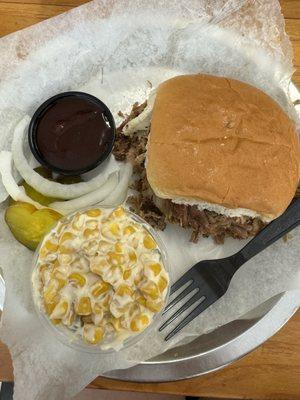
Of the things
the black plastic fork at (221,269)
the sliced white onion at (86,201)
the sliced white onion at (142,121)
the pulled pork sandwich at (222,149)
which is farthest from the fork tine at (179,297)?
the sliced white onion at (142,121)

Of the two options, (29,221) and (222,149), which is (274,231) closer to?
(222,149)

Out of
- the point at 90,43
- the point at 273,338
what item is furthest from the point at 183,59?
the point at 273,338

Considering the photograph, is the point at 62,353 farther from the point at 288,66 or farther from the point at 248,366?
the point at 288,66

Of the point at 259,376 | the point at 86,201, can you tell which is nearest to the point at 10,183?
the point at 86,201

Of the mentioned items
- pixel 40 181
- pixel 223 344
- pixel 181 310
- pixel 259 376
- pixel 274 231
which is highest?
pixel 40 181

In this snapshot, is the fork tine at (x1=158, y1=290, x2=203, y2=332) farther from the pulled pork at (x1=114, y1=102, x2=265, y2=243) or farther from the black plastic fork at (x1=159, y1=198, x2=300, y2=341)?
the pulled pork at (x1=114, y1=102, x2=265, y2=243)

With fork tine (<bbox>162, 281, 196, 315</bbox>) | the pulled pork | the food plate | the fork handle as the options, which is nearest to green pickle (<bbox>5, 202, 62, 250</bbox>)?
the food plate

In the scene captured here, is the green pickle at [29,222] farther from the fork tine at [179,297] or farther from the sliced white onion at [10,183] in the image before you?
the fork tine at [179,297]
